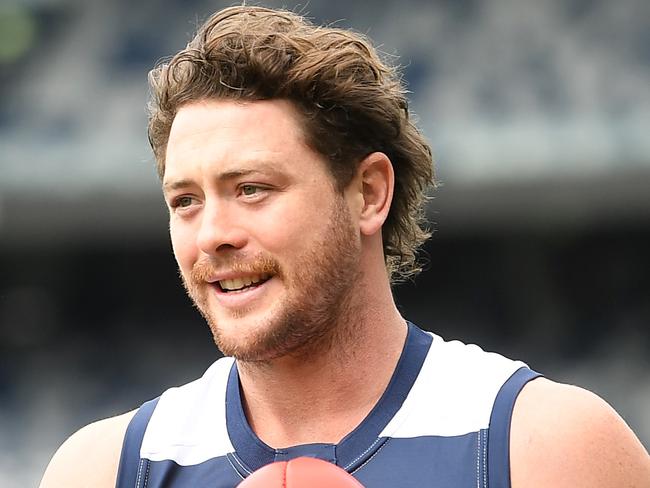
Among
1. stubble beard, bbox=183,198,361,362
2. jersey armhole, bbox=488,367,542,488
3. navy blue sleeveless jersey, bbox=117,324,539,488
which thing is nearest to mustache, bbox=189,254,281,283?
stubble beard, bbox=183,198,361,362

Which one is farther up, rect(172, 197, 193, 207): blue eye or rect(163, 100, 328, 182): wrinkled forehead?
rect(163, 100, 328, 182): wrinkled forehead

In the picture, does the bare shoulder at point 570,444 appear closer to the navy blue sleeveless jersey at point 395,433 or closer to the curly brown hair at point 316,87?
the navy blue sleeveless jersey at point 395,433

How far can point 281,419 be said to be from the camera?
2.48 m

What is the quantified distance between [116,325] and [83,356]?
394 millimetres

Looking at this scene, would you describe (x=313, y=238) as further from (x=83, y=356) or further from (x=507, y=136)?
(x=83, y=356)

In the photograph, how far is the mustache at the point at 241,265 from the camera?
231 cm

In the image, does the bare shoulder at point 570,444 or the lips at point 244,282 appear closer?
the bare shoulder at point 570,444

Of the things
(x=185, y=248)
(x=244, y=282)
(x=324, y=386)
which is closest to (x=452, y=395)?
(x=324, y=386)

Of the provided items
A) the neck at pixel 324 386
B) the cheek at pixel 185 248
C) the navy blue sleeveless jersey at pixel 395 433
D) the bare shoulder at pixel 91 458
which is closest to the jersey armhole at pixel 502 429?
the navy blue sleeveless jersey at pixel 395 433

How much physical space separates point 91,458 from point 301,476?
62 cm

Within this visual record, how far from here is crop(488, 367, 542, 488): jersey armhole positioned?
2.22 m

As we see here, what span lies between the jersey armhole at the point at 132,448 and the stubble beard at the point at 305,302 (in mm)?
287

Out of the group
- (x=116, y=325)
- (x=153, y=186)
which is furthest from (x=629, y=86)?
(x=116, y=325)

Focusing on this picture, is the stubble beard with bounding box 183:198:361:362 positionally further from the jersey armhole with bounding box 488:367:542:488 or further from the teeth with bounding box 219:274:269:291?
the jersey armhole with bounding box 488:367:542:488
